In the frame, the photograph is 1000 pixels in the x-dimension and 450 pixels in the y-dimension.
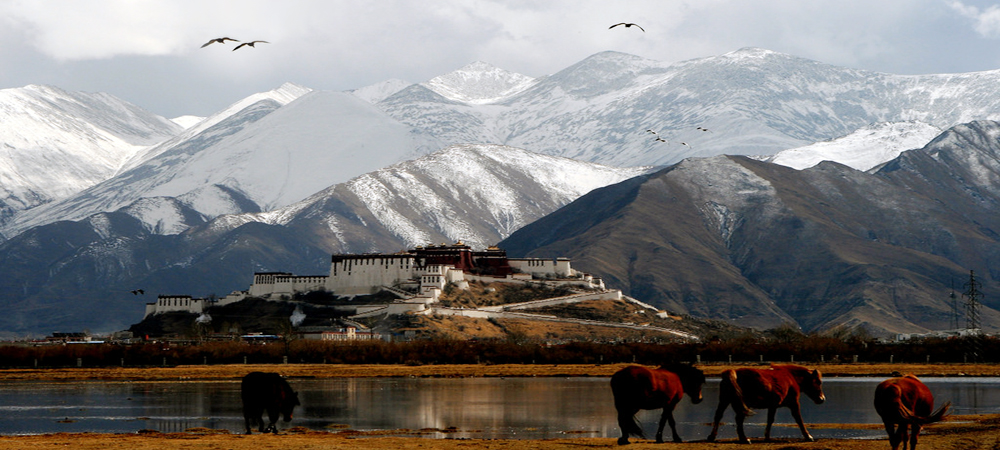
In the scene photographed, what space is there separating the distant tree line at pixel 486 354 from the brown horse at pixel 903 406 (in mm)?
80671

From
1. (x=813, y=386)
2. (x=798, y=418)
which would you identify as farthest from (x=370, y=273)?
(x=798, y=418)

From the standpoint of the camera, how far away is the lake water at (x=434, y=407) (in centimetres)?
5478

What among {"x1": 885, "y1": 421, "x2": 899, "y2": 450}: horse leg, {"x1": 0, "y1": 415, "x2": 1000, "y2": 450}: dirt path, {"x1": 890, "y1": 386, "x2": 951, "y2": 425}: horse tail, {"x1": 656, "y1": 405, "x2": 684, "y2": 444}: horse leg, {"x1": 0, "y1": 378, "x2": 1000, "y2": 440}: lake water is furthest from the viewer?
{"x1": 0, "y1": 378, "x2": 1000, "y2": 440}: lake water

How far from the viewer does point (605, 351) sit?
129 metres

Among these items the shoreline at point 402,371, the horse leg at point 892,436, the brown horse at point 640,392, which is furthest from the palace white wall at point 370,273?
the horse leg at point 892,436

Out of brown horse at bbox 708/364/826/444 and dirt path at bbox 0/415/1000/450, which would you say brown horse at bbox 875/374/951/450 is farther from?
brown horse at bbox 708/364/826/444

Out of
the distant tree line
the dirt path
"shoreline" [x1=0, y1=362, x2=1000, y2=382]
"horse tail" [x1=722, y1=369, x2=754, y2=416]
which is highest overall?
the distant tree line

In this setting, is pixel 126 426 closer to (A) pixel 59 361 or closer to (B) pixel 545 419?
(B) pixel 545 419

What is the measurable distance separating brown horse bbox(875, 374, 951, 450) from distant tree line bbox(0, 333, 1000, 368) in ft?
265

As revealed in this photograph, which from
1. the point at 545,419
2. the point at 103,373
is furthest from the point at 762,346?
the point at 545,419

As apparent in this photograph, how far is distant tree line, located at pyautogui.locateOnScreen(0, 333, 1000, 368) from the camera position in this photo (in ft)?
410

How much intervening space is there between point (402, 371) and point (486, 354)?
19.8 m

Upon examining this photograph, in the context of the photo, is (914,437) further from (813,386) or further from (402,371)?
(402,371)

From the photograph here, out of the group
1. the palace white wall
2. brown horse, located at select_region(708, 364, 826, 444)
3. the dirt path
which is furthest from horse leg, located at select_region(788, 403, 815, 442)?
the palace white wall
